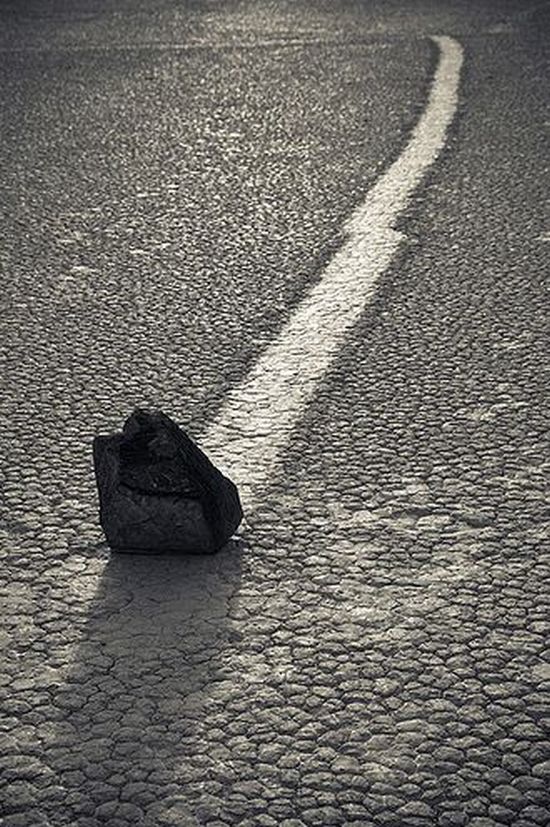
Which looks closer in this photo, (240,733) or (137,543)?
(240,733)

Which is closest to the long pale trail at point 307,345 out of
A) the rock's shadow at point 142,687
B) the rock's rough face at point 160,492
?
the rock's rough face at point 160,492

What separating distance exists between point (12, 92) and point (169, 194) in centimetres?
263

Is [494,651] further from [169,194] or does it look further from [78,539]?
[169,194]

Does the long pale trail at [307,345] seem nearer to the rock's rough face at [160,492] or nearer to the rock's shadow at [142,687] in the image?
the rock's rough face at [160,492]

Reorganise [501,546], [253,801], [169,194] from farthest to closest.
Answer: [169,194], [501,546], [253,801]

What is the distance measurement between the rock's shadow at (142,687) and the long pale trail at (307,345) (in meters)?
0.37

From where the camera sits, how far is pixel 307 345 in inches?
173

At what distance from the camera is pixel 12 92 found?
8.51 meters

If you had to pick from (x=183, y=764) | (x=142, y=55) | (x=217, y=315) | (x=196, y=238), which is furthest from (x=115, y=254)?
(x=142, y=55)

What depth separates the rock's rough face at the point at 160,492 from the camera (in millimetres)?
3146

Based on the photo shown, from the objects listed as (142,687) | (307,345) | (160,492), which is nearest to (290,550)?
(160,492)

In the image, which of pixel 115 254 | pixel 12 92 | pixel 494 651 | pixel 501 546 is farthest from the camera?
pixel 12 92

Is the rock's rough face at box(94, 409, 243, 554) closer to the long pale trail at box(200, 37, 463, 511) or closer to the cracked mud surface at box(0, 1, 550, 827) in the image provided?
the cracked mud surface at box(0, 1, 550, 827)

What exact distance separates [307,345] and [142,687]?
6.06 feet
